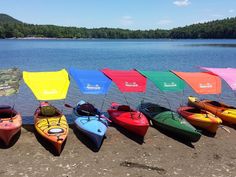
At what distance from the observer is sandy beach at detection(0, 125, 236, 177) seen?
39.9ft

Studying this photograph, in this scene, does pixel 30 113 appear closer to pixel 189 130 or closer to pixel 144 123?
pixel 144 123

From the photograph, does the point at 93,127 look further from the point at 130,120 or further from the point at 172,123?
the point at 172,123

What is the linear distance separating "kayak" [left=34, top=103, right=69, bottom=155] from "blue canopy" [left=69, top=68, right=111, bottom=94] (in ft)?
5.59

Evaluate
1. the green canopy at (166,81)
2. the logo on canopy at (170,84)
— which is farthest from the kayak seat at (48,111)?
the logo on canopy at (170,84)

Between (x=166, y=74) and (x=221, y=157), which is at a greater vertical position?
(x=166, y=74)

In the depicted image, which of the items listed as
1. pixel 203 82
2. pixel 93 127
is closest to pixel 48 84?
pixel 93 127

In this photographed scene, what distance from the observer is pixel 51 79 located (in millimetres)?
16125

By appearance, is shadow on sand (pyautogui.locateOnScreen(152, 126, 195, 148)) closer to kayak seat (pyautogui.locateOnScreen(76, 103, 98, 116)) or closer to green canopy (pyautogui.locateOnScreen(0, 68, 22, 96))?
kayak seat (pyautogui.locateOnScreen(76, 103, 98, 116))

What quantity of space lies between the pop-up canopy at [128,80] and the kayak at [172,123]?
5.03 ft

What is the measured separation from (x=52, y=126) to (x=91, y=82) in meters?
3.06

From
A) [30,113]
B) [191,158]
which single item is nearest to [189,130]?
[191,158]

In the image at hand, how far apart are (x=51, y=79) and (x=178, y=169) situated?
7.03m

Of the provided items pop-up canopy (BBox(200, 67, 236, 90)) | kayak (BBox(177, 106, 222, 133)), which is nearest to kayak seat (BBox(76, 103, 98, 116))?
kayak (BBox(177, 106, 222, 133))

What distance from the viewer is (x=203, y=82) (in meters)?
17.5
